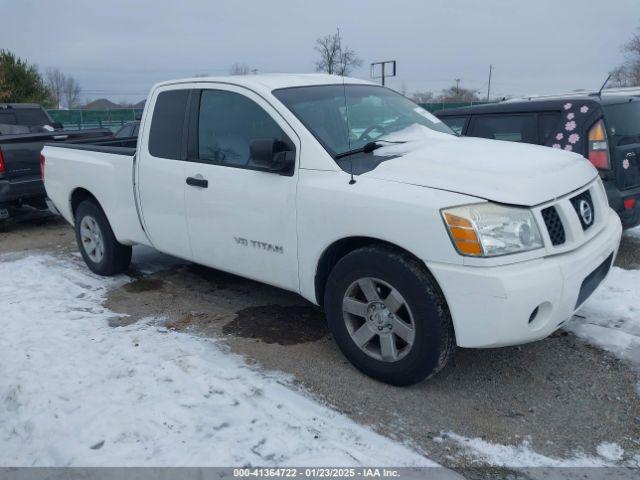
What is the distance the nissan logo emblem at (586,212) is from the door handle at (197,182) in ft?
8.38

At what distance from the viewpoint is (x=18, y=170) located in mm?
7758

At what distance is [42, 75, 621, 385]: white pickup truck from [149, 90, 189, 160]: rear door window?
14mm

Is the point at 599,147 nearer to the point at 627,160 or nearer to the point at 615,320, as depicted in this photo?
the point at 627,160

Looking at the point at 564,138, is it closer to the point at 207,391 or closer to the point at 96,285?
the point at 207,391

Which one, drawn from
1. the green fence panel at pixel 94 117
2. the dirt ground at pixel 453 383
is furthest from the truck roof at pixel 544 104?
the green fence panel at pixel 94 117

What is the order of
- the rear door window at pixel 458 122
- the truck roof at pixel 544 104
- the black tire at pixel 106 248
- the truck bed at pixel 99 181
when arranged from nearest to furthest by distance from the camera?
1. the truck bed at pixel 99 181
2. the truck roof at pixel 544 104
3. the black tire at pixel 106 248
4. the rear door window at pixel 458 122

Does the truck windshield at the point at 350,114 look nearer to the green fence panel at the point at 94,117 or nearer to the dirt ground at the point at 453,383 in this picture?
the dirt ground at the point at 453,383

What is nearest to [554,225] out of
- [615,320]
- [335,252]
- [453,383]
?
[453,383]

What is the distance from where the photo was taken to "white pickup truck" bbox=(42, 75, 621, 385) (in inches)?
112

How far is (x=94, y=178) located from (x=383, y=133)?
3.01 m

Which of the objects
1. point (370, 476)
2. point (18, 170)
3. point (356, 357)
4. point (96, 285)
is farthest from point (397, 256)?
point (18, 170)

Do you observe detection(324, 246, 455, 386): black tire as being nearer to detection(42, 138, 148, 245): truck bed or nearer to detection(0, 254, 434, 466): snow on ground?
detection(0, 254, 434, 466): snow on ground

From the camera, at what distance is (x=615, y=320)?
4.13 m

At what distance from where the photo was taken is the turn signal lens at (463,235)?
2.79m
